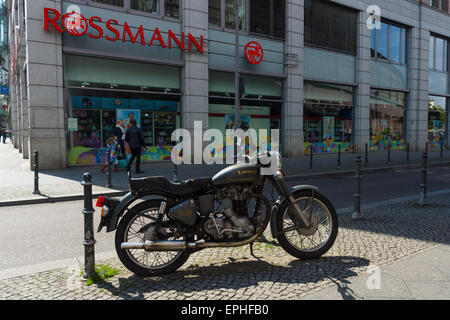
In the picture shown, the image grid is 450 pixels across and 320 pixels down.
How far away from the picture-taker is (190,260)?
14.0ft

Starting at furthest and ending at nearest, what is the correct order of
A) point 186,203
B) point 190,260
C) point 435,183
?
1. point 435,183
2. point 190,260
3. point 186,203

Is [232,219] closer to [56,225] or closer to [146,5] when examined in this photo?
[56,225]

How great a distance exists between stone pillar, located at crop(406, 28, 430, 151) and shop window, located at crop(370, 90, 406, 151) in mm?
545

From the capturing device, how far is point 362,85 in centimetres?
2186

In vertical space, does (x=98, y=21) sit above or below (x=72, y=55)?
above

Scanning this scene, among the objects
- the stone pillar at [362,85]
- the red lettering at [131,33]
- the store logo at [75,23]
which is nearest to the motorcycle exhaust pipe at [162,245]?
the store logo at [75,23]

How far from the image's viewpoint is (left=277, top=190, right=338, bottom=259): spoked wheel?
4.15 m

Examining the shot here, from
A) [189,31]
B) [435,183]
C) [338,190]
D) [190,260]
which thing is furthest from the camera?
[189,31]

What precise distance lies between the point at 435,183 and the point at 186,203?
9518 mm

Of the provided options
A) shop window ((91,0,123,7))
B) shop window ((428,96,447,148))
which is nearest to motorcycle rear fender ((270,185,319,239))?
shop window ((91,0,123,7))

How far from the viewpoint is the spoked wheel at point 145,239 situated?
3736mm

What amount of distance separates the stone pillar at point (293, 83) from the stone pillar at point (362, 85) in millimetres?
4741
